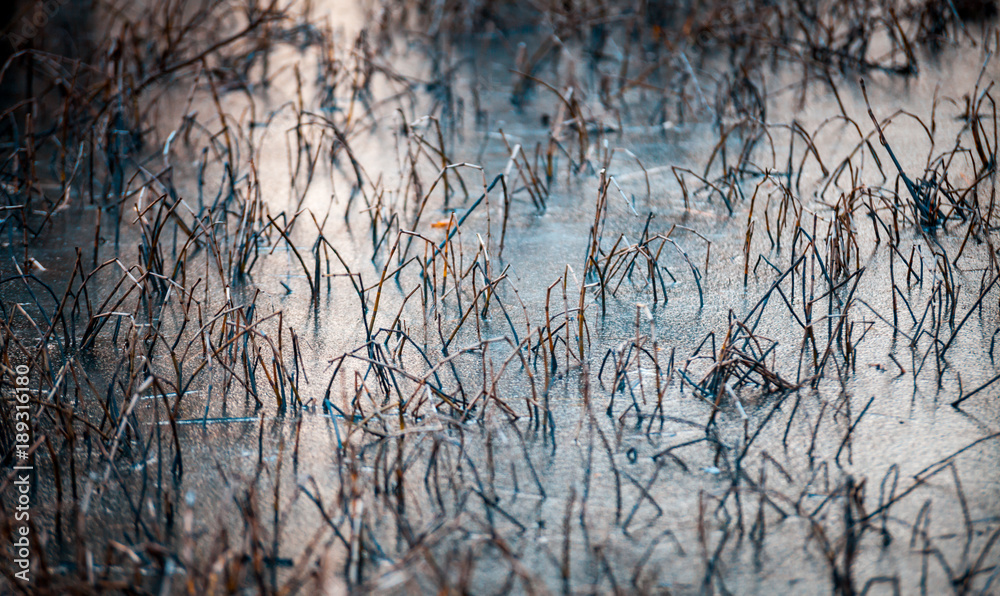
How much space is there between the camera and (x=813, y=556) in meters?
1.37

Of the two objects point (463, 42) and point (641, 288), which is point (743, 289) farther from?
point (463, 42)

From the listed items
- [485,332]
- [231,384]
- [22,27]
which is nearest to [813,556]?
[485,332]

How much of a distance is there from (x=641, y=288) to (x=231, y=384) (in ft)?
3.50

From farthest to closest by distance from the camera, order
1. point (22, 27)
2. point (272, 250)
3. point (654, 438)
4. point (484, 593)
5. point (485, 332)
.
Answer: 1. point (22, 27)
2. point (272, 250)
3. point (485, 332)
4. point (654, 438)
5. point (484, 593)

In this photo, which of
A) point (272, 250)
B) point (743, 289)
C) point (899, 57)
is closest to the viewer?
point (743, 289)

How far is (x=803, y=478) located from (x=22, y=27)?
183 inches

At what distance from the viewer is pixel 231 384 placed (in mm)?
1908

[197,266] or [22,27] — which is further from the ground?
[22,27]

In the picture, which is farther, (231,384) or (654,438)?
(231,384)

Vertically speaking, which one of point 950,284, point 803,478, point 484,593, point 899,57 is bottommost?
point 484,593

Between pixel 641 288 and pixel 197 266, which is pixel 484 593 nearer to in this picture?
pixel 641 288

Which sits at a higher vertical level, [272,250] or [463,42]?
[463,42]

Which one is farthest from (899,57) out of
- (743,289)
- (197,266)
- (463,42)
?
(197,266)

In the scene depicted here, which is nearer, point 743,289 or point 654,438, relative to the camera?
point 654,438
